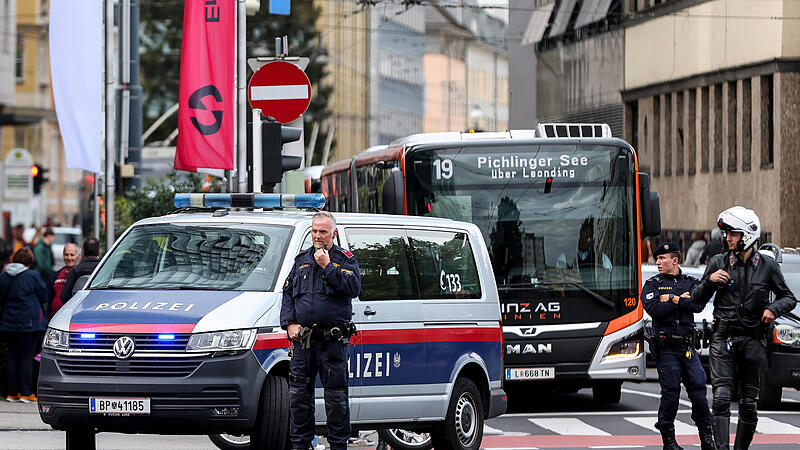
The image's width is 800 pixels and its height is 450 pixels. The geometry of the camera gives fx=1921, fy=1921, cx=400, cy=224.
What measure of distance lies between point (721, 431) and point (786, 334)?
249 inches

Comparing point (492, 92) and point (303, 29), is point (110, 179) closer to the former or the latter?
point (303, 29)

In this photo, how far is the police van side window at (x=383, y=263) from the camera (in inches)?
566

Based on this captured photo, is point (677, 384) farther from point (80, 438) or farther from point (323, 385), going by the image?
point (80, 438)

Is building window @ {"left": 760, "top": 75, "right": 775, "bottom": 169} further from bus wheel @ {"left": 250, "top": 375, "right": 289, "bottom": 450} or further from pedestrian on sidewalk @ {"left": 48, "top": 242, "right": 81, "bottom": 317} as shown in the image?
bus wheel @ {"left": 250, "top": 375, "right": 289, "bottom": 450}

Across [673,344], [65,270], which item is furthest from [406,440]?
[65,270]

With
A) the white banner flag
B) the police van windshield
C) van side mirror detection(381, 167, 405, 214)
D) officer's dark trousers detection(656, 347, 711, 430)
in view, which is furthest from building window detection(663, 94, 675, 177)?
the police van windshield

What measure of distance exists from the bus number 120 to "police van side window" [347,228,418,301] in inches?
218

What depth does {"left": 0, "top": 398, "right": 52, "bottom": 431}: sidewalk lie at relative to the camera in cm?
1749

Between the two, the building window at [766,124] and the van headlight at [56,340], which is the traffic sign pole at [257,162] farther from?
the building window at [766,124]

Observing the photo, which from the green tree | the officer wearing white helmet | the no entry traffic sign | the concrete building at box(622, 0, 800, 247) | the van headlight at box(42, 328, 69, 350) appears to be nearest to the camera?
the van headlight at box(42, 328, 69, 350)

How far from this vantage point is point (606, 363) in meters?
20.0

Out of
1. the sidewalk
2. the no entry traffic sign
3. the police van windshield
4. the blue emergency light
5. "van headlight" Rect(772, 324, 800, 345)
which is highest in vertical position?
the no entry traffic sign

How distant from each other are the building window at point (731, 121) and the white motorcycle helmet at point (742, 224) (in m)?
32.1

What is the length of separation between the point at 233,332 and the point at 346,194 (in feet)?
45.2
